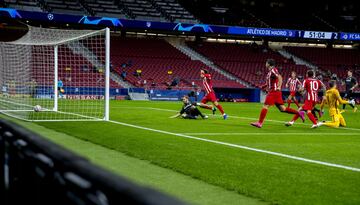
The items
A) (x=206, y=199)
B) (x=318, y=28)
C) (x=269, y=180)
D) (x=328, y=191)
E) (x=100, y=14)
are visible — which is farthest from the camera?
(x=318, y=28)

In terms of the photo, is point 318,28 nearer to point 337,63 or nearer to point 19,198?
point 337,63

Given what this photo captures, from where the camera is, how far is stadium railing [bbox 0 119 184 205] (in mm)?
1487

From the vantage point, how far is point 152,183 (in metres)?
5.93

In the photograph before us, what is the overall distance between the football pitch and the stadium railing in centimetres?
235

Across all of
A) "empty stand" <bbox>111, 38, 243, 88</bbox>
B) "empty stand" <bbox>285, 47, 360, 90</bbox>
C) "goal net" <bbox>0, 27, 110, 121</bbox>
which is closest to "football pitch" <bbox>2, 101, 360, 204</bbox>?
"goal net" <bbox>0, 27, 110, 121</bbox>

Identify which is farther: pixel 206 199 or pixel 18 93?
pixel 18 93

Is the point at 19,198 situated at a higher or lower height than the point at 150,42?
lower

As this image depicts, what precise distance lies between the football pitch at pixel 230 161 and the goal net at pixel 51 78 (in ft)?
16.7

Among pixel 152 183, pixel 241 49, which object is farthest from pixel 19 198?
pixel 241 49

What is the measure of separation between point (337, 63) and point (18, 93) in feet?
135

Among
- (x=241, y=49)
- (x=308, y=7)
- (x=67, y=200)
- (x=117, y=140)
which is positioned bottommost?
(x=117, y=140)

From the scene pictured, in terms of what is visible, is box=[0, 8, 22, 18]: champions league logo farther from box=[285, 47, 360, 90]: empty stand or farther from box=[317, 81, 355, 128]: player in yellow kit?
box=[285, 47, 360, 90]: empty stand

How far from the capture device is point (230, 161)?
7.72m

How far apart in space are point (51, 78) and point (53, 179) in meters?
31.9
